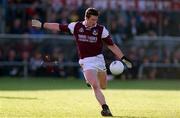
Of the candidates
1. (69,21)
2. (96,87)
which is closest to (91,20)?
(96,87)

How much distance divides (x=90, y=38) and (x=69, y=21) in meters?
15.7

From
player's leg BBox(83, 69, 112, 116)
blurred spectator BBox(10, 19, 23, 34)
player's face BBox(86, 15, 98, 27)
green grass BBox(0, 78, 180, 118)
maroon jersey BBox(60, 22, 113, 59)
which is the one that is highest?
player's face BBox(86, 15, 98, 27)

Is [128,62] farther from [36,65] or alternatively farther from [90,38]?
[36,65]

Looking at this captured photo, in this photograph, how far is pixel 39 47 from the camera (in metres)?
29.2

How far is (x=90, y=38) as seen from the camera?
13.9m

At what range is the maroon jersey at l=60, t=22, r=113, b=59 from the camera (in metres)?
13.9

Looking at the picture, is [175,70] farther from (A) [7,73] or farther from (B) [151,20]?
(A) [7,73]

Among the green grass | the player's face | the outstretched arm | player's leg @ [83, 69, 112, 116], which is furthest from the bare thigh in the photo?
the outstretched arm

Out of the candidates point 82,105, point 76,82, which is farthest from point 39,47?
point 82,105

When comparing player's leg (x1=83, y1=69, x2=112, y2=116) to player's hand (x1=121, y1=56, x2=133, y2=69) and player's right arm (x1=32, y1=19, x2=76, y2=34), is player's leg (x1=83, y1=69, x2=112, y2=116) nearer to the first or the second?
player's hand (x1=121, y1=56, x2=133, y2=69)

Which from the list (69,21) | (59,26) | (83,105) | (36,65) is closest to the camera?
(59,26)

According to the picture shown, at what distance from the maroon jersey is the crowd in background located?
1478 centimetres

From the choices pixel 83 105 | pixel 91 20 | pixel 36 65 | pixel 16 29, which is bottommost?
pixel 36 65

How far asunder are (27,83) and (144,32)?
23.8ft
